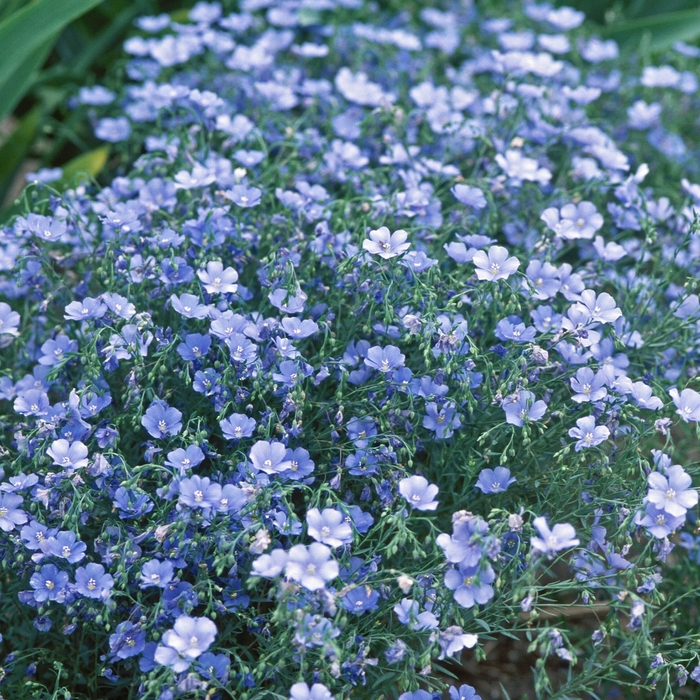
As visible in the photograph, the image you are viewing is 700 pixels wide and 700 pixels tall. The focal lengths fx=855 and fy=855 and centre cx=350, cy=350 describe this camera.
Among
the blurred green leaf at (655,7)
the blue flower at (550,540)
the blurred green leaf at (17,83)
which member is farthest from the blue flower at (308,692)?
the blurred green leaf at (655,7)

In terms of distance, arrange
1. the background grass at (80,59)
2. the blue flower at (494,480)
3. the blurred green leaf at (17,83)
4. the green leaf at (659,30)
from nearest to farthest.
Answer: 1. the blue flower at (494,480)
2. the blurred green leaf at (17,83)
3. the background grass at (80,59)
4. the green leaf at (659,30)

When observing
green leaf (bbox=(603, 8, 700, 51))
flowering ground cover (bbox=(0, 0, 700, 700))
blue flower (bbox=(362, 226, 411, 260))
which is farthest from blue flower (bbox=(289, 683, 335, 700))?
green leaf (bbox=(603, 8, 700, 51))

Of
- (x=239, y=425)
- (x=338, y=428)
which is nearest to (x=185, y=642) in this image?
(x=239, y=425)

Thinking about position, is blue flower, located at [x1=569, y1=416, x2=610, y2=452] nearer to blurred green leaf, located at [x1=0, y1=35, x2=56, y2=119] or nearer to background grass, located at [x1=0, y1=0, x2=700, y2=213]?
background grass, located at [x1=0, y1=0, x2=700, y2=213]

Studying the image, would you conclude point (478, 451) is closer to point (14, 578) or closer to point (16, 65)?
point (14, 578)

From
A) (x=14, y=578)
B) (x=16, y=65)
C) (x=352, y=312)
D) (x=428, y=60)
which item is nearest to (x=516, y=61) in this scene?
(x=428, y=60)

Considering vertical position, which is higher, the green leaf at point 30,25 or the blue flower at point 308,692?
the green leaf at point 30,25

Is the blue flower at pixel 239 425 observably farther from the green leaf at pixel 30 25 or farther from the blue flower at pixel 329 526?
the green leaf at pixel 30 25
